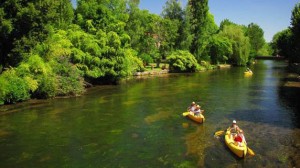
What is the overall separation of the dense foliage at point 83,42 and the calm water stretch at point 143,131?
2.81 metres

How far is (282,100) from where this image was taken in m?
39.9

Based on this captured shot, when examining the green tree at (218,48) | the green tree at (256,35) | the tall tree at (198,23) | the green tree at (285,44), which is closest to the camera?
the tall tree at (198,23)

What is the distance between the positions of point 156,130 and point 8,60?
2213 centimetres

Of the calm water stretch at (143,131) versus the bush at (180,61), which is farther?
the bush at (180,61)

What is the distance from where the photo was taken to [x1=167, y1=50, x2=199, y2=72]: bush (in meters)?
77.1

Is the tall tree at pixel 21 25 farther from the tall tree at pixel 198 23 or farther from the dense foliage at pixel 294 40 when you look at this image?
the tall tree at pixel 198 23

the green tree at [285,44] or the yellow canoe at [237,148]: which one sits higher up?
the green tree at [285,44]

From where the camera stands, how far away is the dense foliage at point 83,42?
120 ft

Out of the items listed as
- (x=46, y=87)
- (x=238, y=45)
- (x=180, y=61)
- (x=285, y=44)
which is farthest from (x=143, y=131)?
(x=285, y=44)

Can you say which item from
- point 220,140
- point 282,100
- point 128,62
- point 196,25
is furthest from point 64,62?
point 196,25

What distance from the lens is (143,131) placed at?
2641 centimetres

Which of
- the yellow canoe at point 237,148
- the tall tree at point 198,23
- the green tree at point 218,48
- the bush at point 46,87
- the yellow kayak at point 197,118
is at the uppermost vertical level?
the tall tree at point 198,23

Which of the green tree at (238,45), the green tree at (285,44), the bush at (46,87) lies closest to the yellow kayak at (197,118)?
the bush at (46,87)

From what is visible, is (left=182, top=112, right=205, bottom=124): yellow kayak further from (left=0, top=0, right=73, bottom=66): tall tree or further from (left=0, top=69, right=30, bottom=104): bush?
(left=0, top=0, right=73, bottom=66): tall tree
